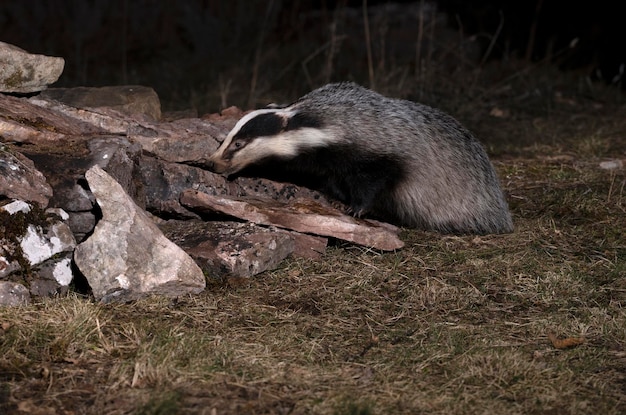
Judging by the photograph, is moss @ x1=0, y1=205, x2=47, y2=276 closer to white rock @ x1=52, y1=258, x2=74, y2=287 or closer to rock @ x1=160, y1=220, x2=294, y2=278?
white rock @ x1=52, y1=258, x2=74, y2=287

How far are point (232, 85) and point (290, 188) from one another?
396 centimetres

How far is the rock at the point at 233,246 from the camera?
4590 mm

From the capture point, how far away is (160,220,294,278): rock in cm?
459

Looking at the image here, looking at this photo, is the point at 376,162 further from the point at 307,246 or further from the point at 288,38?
the point at 288,38

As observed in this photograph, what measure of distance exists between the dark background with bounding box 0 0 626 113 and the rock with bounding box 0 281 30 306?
5.62m

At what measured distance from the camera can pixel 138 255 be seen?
427 centimetres

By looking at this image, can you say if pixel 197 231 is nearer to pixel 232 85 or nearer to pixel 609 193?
pixel 609 193

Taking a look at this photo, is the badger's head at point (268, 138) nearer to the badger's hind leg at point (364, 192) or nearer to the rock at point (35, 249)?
the badger's hind leg at point (364, 192)

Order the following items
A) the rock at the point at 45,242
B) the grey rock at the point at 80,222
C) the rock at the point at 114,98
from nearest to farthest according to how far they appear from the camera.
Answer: the rock at the point at 45,242 → the grey rock at the point at 80,222 → the rock at the point at 114,98

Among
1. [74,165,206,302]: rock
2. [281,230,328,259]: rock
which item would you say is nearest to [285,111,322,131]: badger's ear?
[281,230,328,259]: rock

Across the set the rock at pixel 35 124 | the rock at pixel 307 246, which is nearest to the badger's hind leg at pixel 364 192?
the rock at pixel 307 246

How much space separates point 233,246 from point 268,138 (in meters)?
0.88

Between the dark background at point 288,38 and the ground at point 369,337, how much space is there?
4870mm

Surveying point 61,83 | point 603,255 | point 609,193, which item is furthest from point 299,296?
point 61,83
